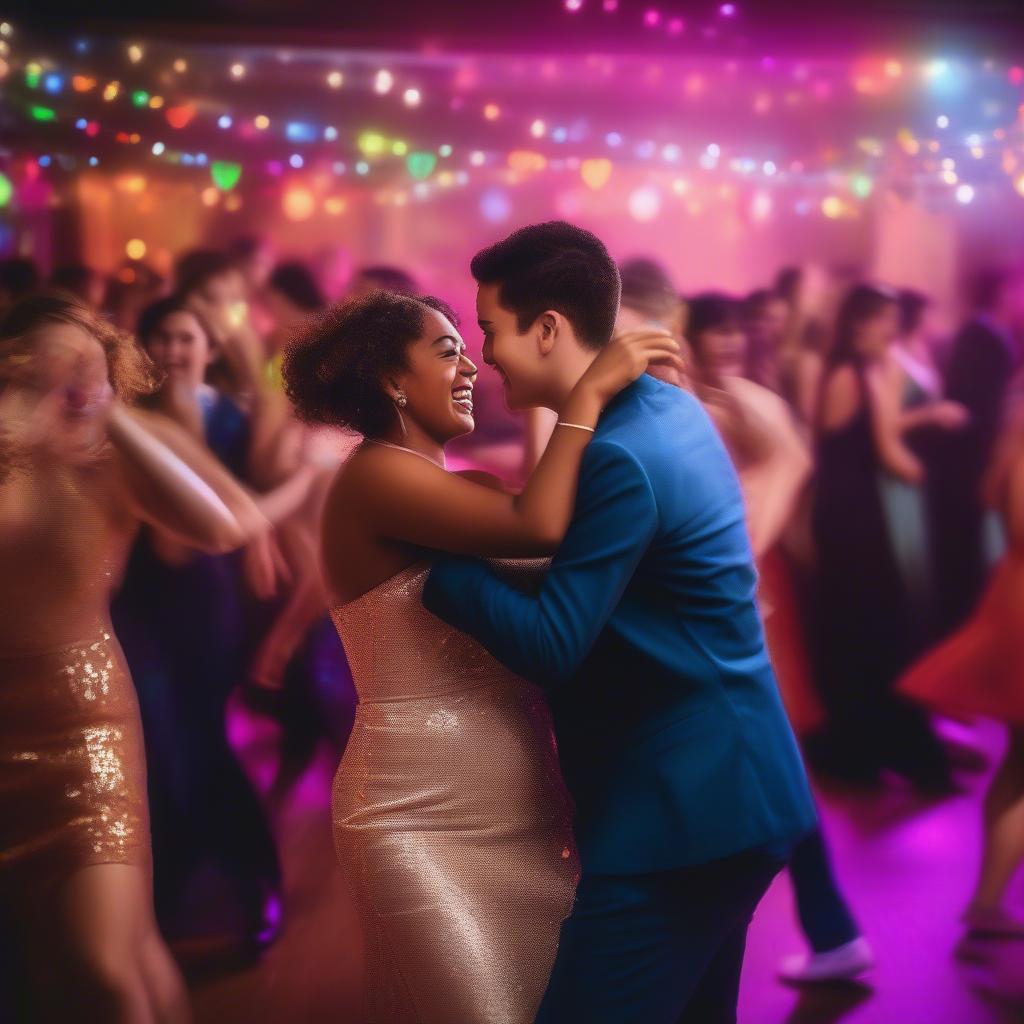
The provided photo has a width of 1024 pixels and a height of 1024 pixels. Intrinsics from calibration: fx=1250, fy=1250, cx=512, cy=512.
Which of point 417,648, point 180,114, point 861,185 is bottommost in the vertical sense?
point 417,648

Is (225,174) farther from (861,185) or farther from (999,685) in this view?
(999,685)

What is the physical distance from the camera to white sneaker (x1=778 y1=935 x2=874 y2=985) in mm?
2729

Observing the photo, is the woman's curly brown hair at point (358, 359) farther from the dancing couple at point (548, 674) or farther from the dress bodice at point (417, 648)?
the dress bodice at point (417, 648)

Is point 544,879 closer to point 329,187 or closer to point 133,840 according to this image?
point 133,840

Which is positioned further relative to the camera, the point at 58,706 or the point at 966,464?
the point at 966,464

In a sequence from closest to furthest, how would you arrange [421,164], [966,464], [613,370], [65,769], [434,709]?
1. [613,370]
2. [434,709]
3. [65,769]
4. [966,464]
5. [421,164]

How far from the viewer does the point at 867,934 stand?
3.07 m

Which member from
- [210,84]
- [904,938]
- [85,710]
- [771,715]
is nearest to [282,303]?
[210,84]

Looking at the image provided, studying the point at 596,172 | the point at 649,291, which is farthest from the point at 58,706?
the point at 596,172

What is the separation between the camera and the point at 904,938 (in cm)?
304

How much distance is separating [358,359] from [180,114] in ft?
13.7

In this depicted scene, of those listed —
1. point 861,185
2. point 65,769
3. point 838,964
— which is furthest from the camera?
point 861,185

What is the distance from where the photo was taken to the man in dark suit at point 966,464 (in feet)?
16.8

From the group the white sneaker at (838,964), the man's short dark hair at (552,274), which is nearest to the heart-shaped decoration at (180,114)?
the man's short dark hair at (552,274)
